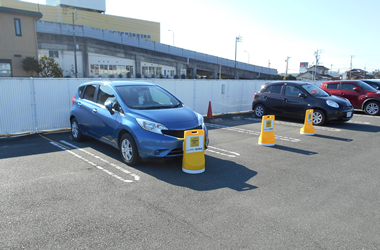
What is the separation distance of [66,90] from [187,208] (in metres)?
7.82

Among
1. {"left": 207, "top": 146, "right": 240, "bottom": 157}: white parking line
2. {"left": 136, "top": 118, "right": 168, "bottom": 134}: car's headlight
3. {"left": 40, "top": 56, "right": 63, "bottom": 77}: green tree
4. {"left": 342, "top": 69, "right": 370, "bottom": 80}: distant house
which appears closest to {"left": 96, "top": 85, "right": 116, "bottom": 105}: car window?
{"left": 136, "top": 118, "right": 168, "bottom": 134}: car's headlight

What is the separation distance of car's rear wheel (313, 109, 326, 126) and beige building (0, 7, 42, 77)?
26990mm

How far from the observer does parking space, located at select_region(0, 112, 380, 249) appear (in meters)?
3.23

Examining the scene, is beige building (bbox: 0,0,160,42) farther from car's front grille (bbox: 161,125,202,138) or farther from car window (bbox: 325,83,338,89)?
car's front grille (bbox: 161,125,202,138)

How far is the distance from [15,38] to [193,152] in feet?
93.5

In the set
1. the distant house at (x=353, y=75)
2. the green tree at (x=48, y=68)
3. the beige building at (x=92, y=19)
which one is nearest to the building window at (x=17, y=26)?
the green tree at (x=48, y=68)

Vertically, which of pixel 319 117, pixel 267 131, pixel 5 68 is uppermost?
pixel 5 68

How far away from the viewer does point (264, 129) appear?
7801mm

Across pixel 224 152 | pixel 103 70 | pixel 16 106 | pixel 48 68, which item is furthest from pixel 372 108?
pixel 103 70

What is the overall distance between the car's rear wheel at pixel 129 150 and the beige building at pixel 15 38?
26197 mm

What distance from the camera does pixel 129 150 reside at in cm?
579

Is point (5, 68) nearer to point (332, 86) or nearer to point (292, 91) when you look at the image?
point (292, 91)

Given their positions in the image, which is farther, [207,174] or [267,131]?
[267,131]

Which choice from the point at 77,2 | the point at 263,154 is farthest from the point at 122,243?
the point at 77,2
